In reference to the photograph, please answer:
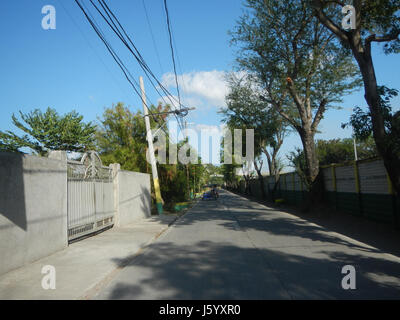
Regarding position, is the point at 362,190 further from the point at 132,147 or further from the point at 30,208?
the point at 132,147

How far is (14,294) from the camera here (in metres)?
4.92

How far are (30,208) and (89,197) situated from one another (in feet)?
12.7

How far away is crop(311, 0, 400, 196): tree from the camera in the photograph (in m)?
8.91

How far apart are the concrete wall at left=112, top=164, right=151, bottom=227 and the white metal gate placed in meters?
0.42

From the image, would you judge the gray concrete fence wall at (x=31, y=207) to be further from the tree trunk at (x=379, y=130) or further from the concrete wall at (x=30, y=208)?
the tree trunk at (x=379, y=130)

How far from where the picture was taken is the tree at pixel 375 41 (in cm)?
891

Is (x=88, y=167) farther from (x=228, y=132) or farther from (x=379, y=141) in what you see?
(x=228, y=132)

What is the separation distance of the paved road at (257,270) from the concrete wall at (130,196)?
202 inches

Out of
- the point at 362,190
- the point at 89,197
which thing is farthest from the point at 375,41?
the point at 89,197

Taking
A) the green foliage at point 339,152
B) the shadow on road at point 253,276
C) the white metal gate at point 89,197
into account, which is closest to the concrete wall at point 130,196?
the white metal gate at point 89,197

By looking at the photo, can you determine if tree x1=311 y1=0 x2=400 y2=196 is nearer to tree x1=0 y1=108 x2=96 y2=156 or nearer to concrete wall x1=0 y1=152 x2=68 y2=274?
concrete wall x1=0 y1=152 x2=68 y2=274

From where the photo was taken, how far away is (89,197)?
10953 millimetres

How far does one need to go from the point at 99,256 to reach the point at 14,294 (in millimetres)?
2935

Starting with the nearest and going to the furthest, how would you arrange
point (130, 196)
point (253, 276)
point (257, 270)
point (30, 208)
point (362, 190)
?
point (253, 276)
point (257, 270)
point (30, 208)
point (362, 190)
point (130, 196)
